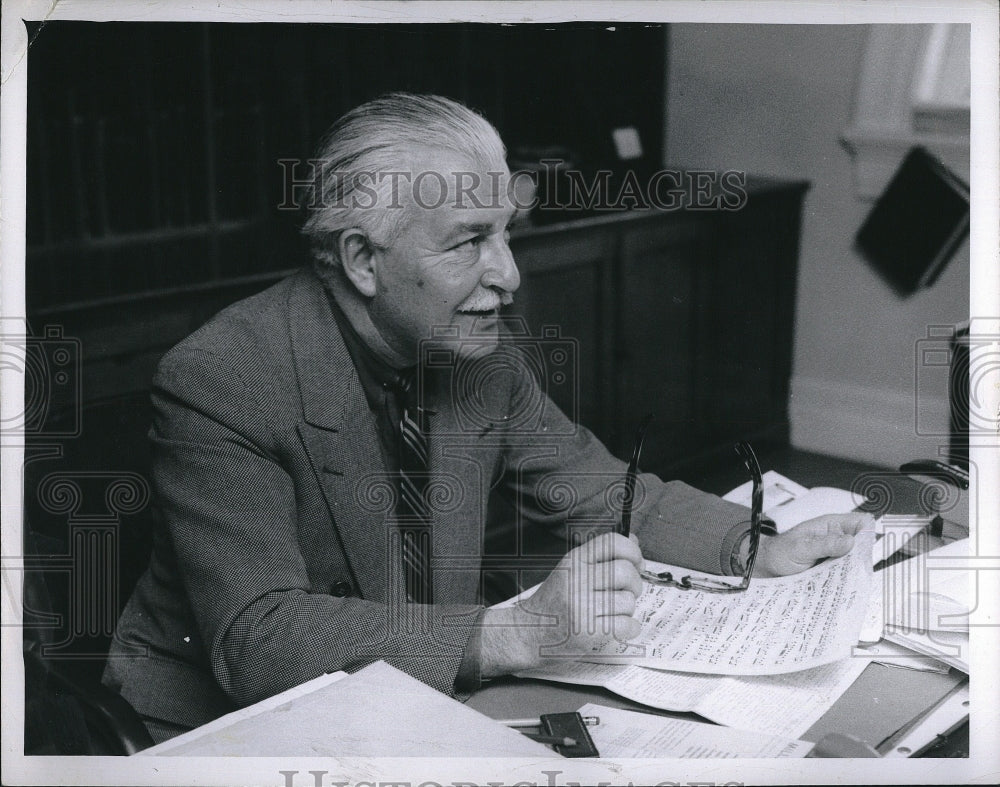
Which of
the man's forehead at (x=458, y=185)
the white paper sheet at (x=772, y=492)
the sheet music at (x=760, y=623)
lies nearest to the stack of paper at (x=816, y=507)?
the white paper sheet at (x=772, y=492)

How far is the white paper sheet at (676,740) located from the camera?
110 cm

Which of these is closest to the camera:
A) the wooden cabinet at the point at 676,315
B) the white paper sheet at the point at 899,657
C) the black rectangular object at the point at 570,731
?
the black rectangular object at the point at 570,731

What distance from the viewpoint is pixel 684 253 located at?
2.07m

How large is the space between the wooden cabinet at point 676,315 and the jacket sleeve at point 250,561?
0.61m

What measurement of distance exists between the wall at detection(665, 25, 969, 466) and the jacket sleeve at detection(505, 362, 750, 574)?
0.91 ft

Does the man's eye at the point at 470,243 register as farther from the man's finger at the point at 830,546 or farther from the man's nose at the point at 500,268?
the man's finger at the point at 830,546

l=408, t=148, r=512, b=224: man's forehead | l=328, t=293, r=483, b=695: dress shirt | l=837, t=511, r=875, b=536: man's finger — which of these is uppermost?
l=408, t=148, r=512, b=224: man's forehead

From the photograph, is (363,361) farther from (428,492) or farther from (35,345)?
(35,345)

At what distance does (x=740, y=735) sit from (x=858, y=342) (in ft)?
2.61

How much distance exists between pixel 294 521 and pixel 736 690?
24.9 inches

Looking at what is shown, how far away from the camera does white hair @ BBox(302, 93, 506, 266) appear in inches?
54.1

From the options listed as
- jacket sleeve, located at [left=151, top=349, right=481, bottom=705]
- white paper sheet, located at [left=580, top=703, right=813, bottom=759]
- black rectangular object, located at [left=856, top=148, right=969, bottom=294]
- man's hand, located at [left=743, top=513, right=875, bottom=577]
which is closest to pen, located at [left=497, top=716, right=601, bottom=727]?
white paper sheet, located at [left=580, top=703, right=813, bottom=759]

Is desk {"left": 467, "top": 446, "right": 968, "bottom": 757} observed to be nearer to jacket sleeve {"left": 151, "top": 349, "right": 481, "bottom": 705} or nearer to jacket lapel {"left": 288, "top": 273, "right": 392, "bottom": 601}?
jacket sleeve {"left": 151, "top": 349, "right": 481, "bottom": 705}

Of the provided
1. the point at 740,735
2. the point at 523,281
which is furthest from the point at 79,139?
the point at 740,735
